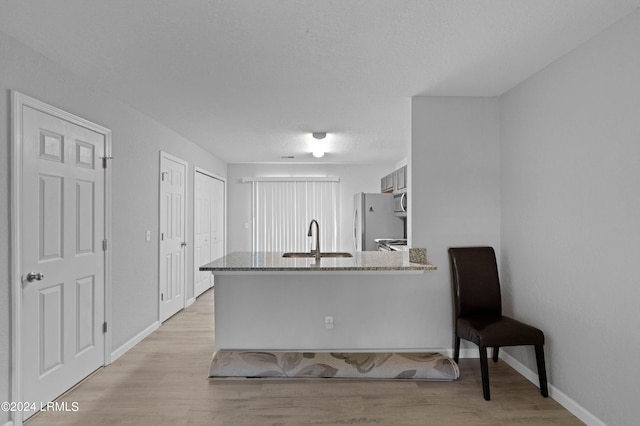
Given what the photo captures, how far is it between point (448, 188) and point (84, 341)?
10.4 feet

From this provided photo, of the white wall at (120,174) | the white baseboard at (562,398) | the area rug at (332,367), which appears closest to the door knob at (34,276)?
the white wall at (120,174)

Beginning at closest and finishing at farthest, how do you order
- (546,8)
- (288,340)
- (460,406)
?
(546,8), (460,406), (288,340)

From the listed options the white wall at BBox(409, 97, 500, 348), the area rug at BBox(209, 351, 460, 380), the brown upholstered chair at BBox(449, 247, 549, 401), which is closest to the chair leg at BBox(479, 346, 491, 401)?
the brown upholstered chair at BBox(449, 247, 549, 401)

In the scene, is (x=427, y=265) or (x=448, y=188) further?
(x=448, y=188)

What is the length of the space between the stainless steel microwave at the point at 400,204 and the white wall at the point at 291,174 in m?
1.31

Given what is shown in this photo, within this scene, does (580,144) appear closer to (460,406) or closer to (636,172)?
(636,172)

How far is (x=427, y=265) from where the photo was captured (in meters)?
2.96

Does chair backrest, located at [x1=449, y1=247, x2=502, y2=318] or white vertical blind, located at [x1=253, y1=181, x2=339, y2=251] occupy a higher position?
white vertical blind, located at [x1=253, y1=181, x2=339, y2=251]

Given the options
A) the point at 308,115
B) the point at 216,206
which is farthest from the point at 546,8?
the point at 216,206

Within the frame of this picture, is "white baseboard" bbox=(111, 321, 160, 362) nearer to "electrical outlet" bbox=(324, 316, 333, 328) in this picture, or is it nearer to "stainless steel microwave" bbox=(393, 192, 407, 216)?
"electrical outlet" bbox=(324, 316, 333, 328)

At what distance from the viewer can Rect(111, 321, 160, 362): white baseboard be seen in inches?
125

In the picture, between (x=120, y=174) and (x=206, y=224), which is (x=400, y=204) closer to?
(x=206, y=224)

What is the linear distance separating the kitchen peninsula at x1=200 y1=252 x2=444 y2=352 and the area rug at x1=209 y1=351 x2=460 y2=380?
20 cm

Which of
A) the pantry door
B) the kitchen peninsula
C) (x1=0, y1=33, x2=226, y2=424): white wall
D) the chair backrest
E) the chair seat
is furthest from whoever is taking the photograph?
the kitchen peninsula
